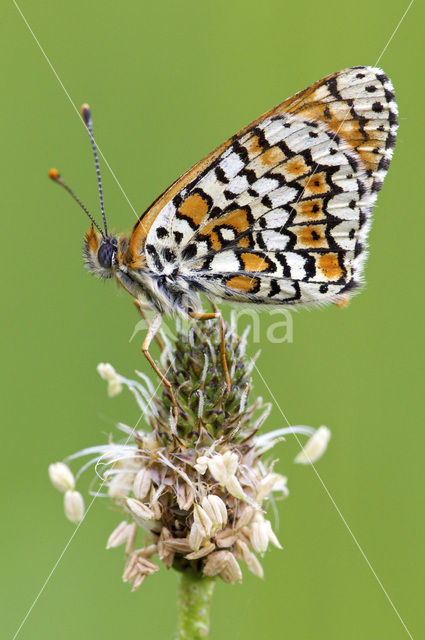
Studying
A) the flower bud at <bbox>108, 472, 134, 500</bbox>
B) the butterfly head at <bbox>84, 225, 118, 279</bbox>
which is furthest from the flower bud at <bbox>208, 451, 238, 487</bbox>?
the butterfly head at <bbox>84, 225, 118, 279</bbox>

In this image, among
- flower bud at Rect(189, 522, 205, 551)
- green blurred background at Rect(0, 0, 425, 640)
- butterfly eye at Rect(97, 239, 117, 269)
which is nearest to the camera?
flower bud at Rect(189, 522, 205, 551)

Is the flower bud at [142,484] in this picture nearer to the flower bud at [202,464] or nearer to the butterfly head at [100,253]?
the flower bud at [202,464]

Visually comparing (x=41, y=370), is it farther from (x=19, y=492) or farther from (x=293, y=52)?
(x=293, y=52)


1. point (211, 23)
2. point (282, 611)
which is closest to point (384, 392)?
point (282, 611)

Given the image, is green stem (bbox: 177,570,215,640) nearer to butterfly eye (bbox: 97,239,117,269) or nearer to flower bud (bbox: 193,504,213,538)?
flower bud (bbox: 193,504,213,538)

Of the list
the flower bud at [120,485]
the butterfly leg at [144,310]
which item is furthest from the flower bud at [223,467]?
the butterfly leg at [144,310]
